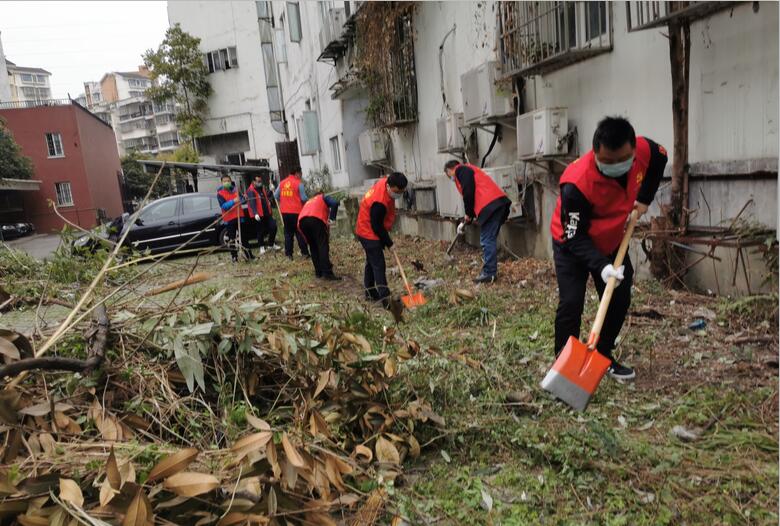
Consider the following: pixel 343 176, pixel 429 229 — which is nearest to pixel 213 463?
pixel 429 229

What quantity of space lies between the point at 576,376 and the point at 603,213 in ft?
3.37

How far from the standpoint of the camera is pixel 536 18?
5.79 m

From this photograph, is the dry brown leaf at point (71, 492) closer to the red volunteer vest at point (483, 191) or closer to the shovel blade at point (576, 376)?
the shovel blade at point (576, 376)

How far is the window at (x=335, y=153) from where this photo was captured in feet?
50.9

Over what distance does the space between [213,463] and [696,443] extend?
2143 millimetres

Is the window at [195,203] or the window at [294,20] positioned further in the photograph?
the window at [294,20]

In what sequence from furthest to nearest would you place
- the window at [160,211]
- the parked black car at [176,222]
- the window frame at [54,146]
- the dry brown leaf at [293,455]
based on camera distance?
the window frame at [54,146] < the window at [160,211] < the parked black car at [176,222] < the dry brown leaf at [293,455]

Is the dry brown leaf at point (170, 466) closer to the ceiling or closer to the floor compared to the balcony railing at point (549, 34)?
closer to the floor

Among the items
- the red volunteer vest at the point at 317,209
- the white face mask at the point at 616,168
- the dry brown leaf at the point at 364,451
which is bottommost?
the dry brown leaf at the point at 364,451

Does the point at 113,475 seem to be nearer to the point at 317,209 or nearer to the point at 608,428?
the point at 608,428

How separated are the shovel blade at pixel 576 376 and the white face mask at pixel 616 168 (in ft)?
3.29

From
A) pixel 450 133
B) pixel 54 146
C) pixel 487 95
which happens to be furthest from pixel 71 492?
pixel 54 146

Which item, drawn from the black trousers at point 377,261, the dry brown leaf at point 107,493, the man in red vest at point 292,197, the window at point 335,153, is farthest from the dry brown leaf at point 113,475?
the window at point 335,153

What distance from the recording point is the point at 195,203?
453 inches
